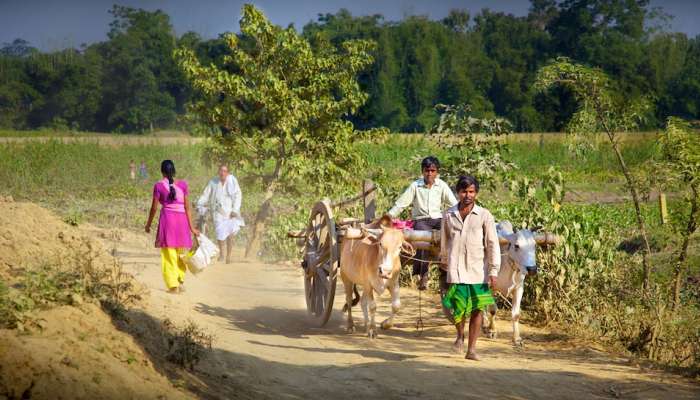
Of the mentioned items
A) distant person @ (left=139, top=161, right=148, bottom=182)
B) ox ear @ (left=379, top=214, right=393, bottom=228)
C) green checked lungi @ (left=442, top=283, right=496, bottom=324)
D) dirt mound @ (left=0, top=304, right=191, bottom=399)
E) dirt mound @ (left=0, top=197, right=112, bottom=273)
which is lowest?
dirt mound @ (left=0, top=304, right=191, bottom=399)

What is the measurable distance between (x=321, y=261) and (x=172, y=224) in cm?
201

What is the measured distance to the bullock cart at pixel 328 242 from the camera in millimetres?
10055

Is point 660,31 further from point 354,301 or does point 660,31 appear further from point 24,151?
point 354,301

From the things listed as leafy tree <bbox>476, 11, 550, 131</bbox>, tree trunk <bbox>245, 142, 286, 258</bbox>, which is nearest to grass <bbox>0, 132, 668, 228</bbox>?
tree trunk <bbox>245, 142, 286, 258</bbox>

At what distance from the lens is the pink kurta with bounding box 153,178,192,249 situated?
11820 mm

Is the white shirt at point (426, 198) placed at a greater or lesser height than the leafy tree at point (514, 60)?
lesser

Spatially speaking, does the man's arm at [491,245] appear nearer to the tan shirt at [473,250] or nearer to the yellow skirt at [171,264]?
Answer: the tan shirt at [473,250]

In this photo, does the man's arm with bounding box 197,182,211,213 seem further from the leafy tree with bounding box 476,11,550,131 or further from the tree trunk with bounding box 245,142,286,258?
the leafy tree with bounding box 476,11,550,131

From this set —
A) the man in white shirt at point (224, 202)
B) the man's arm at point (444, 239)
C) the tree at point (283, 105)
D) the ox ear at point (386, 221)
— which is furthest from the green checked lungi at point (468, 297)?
the tree at point (283, 105)

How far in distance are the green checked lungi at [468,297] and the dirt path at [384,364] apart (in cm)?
50

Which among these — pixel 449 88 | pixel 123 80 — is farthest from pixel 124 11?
pixel 449 88

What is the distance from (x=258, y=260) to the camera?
59.7 feet

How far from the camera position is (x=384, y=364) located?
884 cm

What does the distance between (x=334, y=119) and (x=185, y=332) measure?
11067mm
